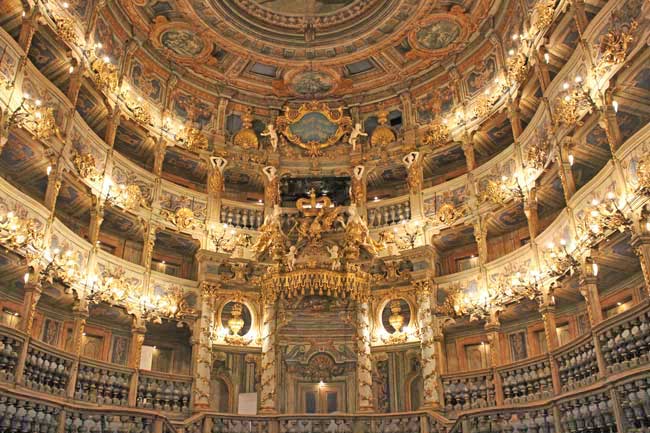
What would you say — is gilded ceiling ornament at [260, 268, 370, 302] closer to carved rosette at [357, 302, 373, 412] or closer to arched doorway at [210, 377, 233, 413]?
carved rosette at [357, 302, 373, 412]

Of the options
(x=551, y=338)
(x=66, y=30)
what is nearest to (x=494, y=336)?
(x=551, y=338)

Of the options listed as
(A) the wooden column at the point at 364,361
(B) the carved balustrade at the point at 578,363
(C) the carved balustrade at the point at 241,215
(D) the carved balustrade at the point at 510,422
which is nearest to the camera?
(B) the carved balustrade at the point at 578,363

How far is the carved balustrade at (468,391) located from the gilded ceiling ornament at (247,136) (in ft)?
45.5

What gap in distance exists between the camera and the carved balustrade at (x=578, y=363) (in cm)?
1586

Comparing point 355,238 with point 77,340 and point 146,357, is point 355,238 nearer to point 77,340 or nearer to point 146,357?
point 146,357

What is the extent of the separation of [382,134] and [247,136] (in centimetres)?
646

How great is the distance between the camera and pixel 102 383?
19.4 meters

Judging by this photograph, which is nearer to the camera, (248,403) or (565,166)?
(565,166)

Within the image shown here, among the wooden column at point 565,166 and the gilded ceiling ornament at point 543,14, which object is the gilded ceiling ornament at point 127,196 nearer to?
the wooden column at point 565,166

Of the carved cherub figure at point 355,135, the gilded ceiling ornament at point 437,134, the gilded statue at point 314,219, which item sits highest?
the carved cherub figure at point 355,135

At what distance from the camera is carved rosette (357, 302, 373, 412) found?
22.7 m

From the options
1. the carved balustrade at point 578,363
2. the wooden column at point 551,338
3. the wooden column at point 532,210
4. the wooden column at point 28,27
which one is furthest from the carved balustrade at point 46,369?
the wooden column at point 532,210

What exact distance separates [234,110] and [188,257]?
7706 millimetres

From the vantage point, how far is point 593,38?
17.3 meters
